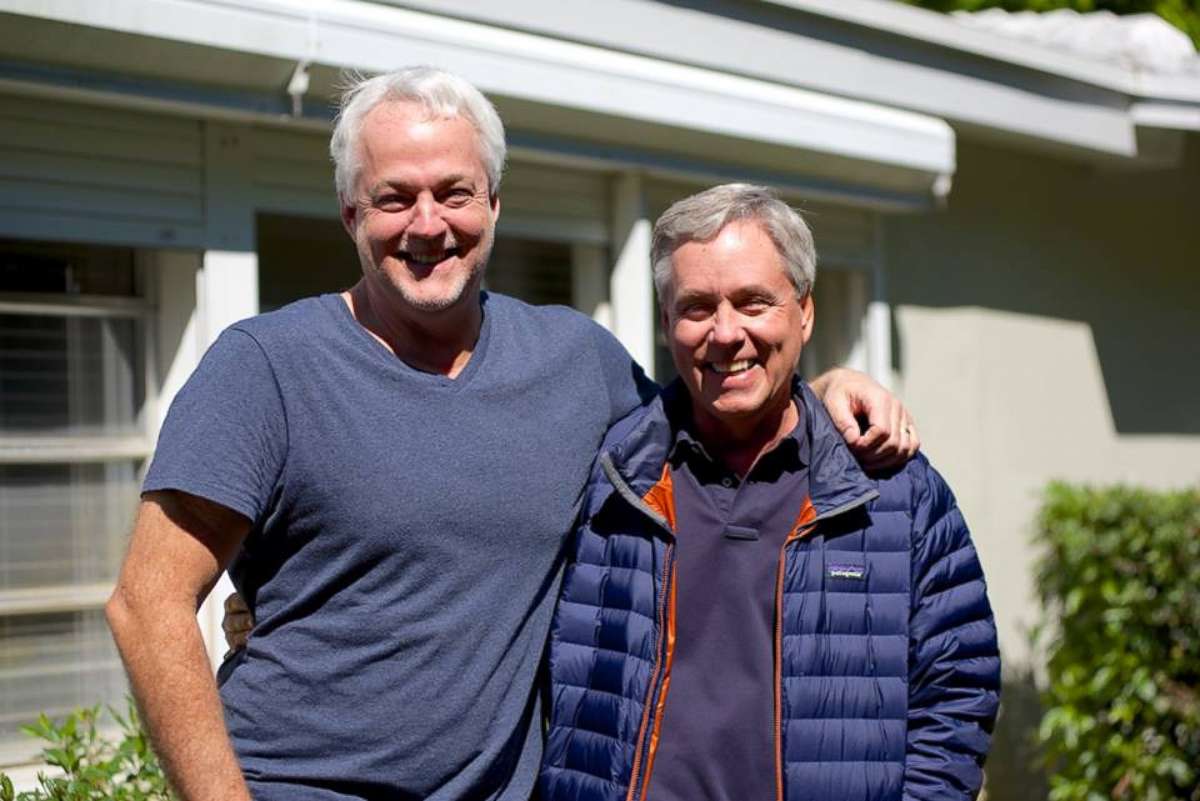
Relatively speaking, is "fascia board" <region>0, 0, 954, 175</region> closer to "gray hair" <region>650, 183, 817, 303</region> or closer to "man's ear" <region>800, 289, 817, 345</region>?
"gray hair" <region>650, 183, 817, 303</region>

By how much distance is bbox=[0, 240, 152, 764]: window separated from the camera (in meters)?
3.85

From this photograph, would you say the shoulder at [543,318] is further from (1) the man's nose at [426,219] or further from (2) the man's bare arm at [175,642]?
(2) the man's bare arm at [175,642]

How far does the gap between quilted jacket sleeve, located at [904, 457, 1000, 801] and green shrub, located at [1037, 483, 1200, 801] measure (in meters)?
3.51

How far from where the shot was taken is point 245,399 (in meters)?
2.37

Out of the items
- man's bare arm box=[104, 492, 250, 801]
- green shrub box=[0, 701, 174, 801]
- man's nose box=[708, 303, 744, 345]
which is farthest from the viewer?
green shrub box=[0, 701, 174, 801]

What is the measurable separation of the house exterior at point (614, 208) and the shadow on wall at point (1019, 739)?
0.30 ft

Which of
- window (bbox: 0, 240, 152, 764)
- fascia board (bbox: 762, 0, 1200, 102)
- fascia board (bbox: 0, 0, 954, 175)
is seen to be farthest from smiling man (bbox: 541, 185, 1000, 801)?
fascia board (bbox: 762, 0, 1200, 102)

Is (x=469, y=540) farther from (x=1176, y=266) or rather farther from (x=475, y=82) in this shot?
(x=1176, y=266)

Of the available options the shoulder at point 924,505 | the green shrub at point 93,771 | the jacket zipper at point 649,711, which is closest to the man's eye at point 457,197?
the jacket zipper at point 649,711

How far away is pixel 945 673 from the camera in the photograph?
8.75 feet

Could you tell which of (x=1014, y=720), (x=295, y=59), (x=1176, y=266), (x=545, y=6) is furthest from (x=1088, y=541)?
(x=295, y=59)

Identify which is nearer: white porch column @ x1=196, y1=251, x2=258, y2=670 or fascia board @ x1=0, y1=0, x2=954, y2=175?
fascia board @ x1=0, y1=0, x2=954, y2=175

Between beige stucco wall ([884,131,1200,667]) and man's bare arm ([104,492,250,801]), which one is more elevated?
beige stucco wall ([884,131,1200,667])

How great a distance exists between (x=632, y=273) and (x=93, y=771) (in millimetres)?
2403
